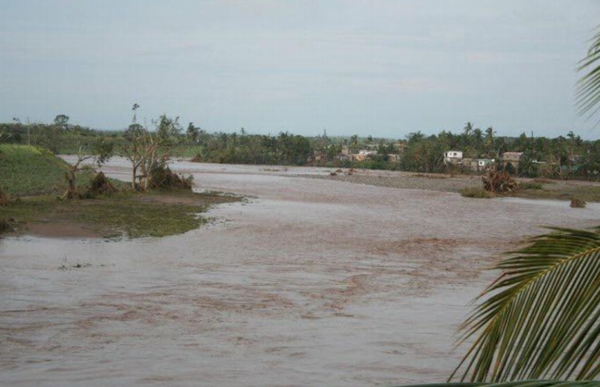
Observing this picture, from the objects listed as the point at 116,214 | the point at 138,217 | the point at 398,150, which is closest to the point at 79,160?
the point at 116,214

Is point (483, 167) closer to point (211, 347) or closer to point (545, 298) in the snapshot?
point (211, 347)

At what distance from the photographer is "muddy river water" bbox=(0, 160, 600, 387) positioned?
7.90m

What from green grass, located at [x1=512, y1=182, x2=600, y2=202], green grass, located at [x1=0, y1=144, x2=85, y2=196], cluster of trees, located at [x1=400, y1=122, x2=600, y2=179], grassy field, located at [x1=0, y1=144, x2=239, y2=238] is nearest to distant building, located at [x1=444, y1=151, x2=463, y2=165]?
cluster of trees, located at [x1=400, y1=122, x2=600, y2=179]

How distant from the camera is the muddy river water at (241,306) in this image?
7.90 m

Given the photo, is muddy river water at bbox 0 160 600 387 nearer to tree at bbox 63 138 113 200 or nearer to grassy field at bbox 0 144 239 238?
grassy field at bbox 0 144 239 238

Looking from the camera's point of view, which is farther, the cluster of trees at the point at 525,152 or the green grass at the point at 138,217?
the cluster of trees at the point at 525,152

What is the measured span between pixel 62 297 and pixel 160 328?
2353 millimetres

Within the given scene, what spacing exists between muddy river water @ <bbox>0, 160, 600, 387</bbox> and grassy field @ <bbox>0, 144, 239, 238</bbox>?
1.30 meters

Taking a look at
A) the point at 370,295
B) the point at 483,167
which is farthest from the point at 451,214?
the point at 483,167

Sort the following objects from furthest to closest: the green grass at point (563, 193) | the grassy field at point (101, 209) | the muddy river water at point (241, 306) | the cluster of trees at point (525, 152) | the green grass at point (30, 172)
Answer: the cluster of trees at point (525, 152)
the green grass at point (563, 193)
the green grass at point (30, 172)
the grassy field at point (101, 209)
the muddy river water at point (241, 306)

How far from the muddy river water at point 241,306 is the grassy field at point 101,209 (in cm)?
130

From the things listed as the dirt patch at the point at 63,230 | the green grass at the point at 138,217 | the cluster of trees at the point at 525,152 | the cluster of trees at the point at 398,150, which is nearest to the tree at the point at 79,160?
the green grass at the point at 138,217

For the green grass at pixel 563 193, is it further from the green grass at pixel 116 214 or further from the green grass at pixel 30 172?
the green grass at pixel 30 172

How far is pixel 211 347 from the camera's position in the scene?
8.73m
